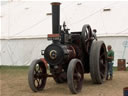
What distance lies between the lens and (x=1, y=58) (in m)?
19.5

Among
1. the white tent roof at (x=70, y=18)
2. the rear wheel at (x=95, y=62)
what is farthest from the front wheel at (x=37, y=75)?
the white tent roof at (x=70, y=18)

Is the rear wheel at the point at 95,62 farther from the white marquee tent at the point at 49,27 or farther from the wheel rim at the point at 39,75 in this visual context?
the white marquee tent at the point at 49,27

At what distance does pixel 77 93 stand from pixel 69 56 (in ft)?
3.88

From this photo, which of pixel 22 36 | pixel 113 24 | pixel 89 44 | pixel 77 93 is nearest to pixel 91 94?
pixel 77 93

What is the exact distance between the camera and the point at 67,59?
877 cm

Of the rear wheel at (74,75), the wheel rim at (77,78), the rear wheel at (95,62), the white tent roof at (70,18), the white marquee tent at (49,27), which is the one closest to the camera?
the rear wheel at (74,75)

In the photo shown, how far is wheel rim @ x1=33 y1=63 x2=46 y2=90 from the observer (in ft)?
29.0

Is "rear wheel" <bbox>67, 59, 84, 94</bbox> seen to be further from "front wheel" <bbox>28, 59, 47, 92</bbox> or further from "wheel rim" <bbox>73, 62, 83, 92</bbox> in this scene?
"front wheel" <bbox>28, 59, 47, 92</bbox>

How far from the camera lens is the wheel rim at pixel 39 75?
8.83 m

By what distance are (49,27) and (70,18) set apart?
1.54 metres

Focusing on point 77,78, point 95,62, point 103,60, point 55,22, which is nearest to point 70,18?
point 103,60

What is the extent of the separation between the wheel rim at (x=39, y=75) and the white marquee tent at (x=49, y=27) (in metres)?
9.03

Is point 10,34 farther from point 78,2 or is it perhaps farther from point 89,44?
point 89,44

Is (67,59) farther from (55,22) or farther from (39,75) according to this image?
(55,22)
